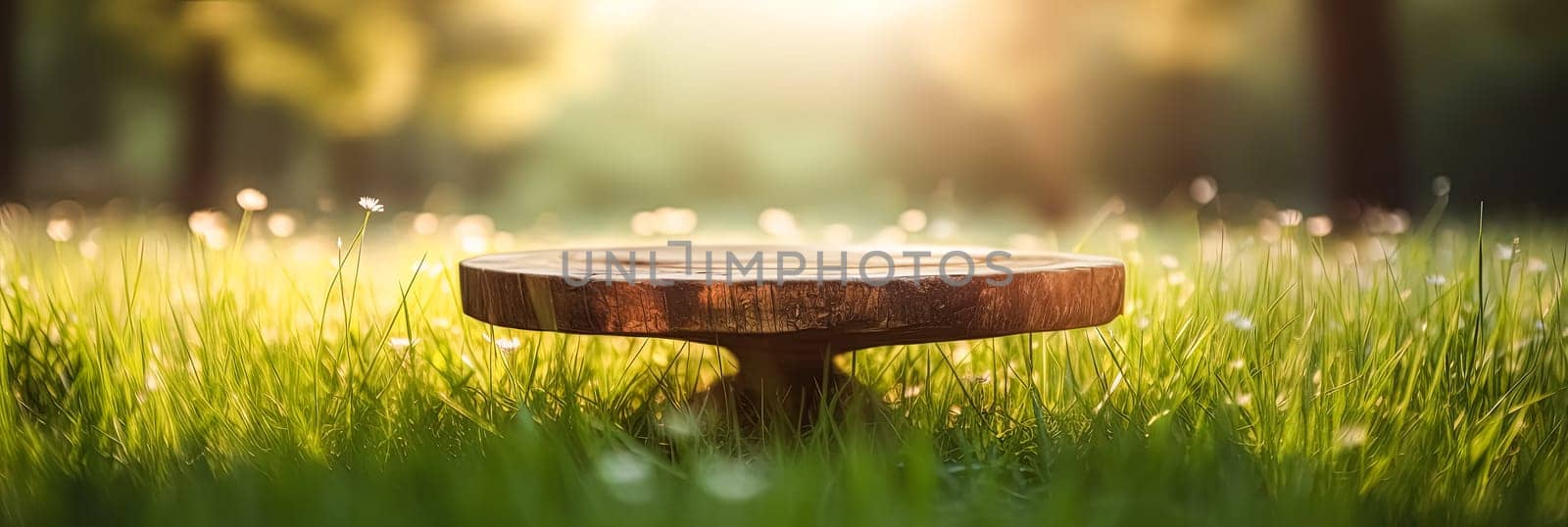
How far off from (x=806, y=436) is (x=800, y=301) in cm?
53

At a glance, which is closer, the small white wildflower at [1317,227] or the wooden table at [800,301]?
the wooden table at [800,301]

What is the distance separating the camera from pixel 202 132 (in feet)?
28.5

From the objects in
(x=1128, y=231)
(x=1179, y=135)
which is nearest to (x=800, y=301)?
(x=1128, y=231)

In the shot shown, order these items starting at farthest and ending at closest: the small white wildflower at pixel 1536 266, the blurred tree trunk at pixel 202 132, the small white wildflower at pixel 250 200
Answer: the blurred tree trunk at pixel 202 132, the small white wildflower at pixel 1536 266, the small white wildflower at pixel 250 200

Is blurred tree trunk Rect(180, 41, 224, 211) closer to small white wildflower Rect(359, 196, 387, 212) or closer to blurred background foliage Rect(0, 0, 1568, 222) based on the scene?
blurred background foliage Rect(0, 0, 1568, 222)

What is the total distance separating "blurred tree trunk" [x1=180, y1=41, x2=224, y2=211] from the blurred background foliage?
2 cm

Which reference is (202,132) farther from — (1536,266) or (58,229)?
(1536,266)

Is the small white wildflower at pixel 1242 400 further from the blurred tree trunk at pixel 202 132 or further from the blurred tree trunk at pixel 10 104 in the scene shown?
the blurred tree trunk at pixel 202 132

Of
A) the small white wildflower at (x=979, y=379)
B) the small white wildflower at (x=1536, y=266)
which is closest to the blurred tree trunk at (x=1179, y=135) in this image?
the small white wildflower at (x=1536, y=266)

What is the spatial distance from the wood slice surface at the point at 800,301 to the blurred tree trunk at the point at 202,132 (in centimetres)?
727

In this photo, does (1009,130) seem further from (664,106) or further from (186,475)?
(186,475)

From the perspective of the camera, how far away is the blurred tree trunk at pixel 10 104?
742 centimetres

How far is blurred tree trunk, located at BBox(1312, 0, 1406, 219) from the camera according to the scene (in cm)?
646

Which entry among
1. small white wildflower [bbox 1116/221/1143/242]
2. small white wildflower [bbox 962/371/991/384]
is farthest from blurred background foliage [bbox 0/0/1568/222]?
small white wildflower [bbox 962/371/991/384]
